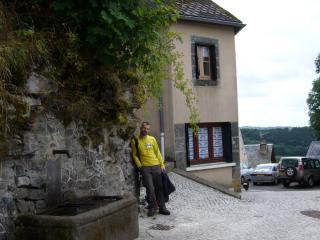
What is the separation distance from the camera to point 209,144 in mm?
16375

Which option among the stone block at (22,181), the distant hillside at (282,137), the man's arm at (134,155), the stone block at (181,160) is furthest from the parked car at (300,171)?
the distant hillside at (282,137)

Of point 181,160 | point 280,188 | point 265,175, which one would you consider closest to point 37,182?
point 181,160

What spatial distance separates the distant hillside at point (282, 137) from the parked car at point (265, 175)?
114ft

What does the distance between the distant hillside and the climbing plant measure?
63.2 meters

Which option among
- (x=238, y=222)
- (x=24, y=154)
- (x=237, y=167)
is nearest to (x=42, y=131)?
(x=24, y=154)

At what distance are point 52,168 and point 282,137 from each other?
73.1 meters

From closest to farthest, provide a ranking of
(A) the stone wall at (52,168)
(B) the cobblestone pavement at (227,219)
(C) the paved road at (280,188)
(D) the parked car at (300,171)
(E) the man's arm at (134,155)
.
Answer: (A) the stone wall at (52,168)
(B) the cobblestone pavement at (227,219)
(E) the man's arm at (134,155)
(C) the paved road at (280,188)
(D) the parked car at (300,171)

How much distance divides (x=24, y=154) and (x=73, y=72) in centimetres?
150

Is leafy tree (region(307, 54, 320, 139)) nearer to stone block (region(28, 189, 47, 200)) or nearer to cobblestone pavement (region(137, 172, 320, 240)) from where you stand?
cobblestone pavement (region(137, 172, 320, 240))

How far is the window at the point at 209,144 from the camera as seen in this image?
15.8m

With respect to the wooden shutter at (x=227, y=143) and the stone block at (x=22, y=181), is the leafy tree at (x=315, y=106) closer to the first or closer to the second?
the wooden shutter at (x=227, y=143)

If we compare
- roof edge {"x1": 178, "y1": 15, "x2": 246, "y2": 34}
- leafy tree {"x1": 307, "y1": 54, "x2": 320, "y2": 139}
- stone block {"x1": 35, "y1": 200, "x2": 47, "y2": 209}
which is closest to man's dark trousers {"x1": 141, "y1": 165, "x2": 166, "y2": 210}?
stone block {"x1": 35, "y1": 200, "x2": 47, "y2": 209}

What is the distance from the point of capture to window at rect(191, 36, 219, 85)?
15.6 metres

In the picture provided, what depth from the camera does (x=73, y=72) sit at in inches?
267
